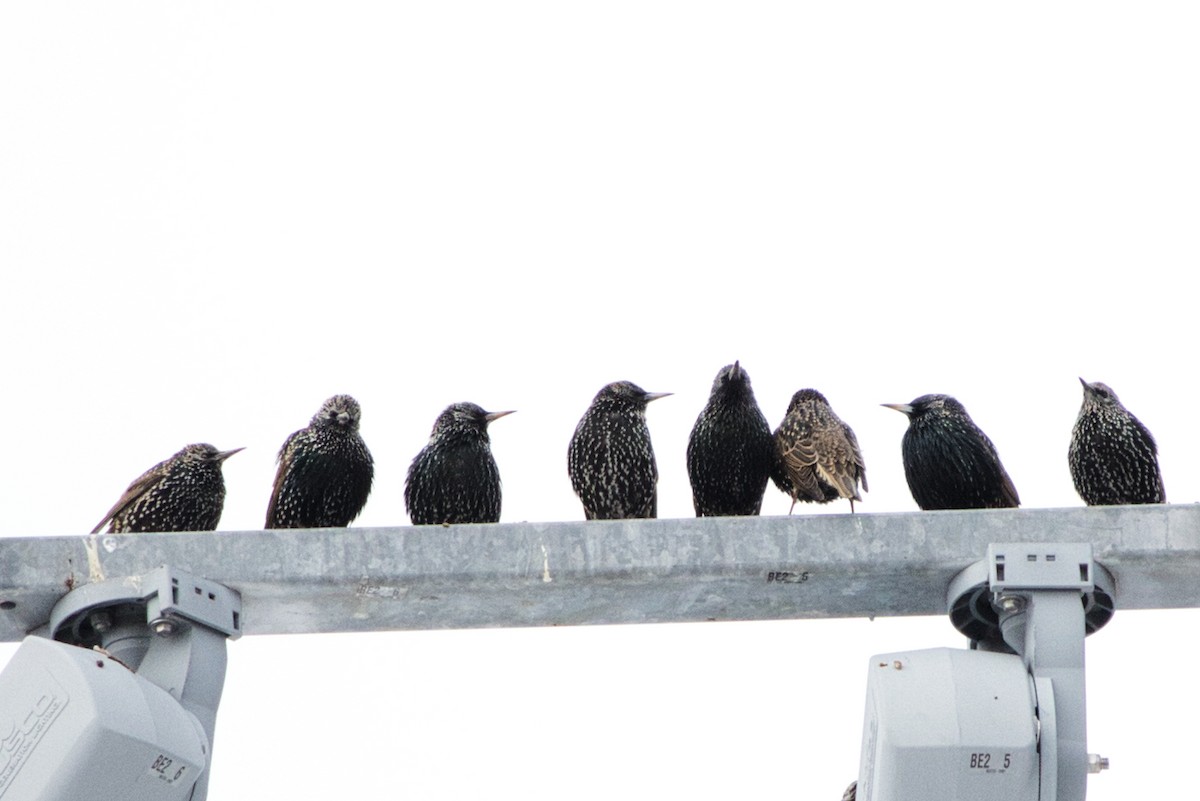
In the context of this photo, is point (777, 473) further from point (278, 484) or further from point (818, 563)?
point (818, 563)

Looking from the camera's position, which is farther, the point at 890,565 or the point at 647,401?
the point at 647,401

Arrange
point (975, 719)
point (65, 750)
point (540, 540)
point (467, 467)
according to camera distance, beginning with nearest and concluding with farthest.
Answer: point (65, 750)
point (975, 719)
point (540, 540)
point (467, 467)

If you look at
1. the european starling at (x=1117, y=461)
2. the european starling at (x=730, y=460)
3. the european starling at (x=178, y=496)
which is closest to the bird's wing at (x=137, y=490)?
the european starling at (x=178, y=496)

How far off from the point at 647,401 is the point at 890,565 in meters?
3.02

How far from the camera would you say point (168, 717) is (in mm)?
2613

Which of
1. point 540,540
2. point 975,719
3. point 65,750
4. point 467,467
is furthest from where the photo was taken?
point 467,467

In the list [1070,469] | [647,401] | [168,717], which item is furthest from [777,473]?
[168,717]

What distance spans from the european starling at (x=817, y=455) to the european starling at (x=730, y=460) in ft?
0.24

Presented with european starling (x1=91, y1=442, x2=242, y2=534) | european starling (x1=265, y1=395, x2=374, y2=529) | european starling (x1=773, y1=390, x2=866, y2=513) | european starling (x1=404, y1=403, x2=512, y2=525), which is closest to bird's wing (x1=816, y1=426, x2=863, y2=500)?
european starling (x1=773, y1=390, x2=866, y2=513)

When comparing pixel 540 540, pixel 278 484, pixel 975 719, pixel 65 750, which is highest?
pixel 278 484

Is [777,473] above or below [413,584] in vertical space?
above

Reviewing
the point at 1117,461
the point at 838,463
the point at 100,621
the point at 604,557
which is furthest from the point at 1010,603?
the point at 1117,461

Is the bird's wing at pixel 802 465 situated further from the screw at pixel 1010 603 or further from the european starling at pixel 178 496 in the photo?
the screw at pixel 1010 603

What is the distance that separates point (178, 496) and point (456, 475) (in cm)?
85
